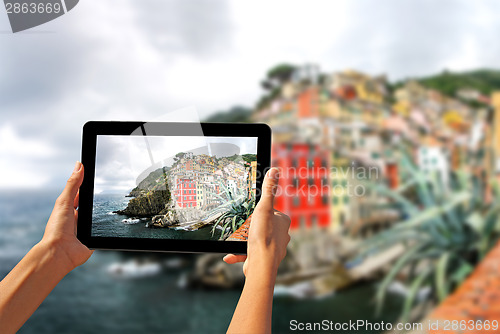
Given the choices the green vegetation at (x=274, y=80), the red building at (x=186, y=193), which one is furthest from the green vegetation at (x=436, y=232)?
the red building at (x=186, y=193)

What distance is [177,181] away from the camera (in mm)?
650

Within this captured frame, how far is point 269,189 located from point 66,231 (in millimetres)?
353

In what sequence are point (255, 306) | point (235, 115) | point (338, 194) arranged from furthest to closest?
point (338, 194)
point (235, 115)
point (255, 306)

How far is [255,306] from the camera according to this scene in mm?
390

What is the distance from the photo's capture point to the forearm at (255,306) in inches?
14.7

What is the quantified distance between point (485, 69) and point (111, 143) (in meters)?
2.05

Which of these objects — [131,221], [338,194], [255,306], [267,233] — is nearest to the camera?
[255,306]

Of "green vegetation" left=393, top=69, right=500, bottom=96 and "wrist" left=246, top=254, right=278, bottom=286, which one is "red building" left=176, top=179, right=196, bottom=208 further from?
"green vegetation" left=393, top=69, right=500, bottom=96

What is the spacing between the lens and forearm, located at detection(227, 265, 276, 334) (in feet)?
1.22

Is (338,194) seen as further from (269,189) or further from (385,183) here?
(269,189)

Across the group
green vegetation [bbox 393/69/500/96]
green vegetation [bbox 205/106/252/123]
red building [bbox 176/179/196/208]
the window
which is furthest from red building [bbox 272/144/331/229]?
red building [bbox 176/179/196/208]

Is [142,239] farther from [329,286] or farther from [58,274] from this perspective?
[329,286]

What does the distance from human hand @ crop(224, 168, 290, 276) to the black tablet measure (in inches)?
1.3

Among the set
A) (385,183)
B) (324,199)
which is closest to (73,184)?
(324,199)
